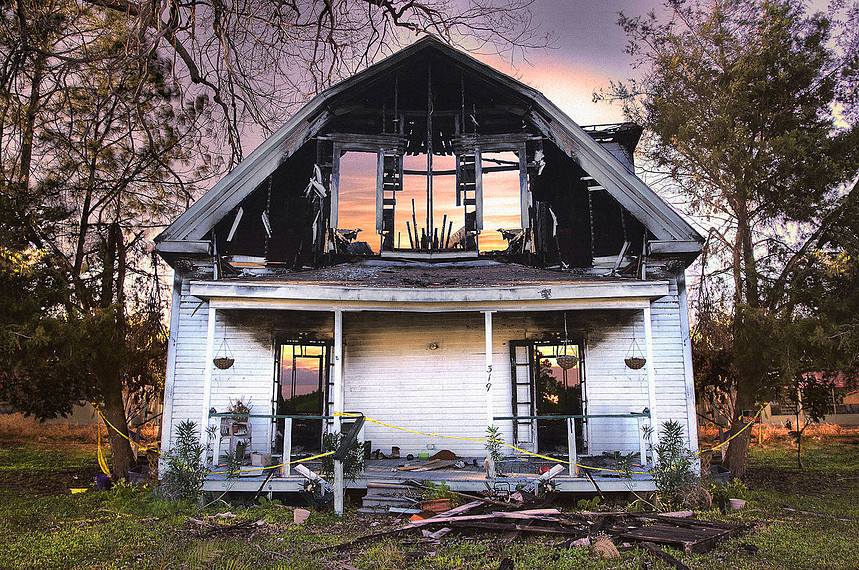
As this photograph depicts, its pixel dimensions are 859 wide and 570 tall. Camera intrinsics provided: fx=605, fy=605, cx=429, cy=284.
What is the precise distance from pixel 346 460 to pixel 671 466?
4.88m

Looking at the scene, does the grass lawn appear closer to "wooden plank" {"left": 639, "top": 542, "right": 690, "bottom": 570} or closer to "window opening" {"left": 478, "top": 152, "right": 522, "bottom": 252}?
"wooden plank" {"left": 639, "top": 542, "right": 690, "bottom": 570}

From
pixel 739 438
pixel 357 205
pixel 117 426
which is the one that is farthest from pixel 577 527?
pixel 117 426

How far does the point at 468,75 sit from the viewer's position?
12.4 m

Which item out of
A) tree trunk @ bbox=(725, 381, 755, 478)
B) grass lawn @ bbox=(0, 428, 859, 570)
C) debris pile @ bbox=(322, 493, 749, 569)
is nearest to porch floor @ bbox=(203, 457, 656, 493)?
grass lawn @ bbox=(0, 428, 859, 570)

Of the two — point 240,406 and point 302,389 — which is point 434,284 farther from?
point 240,406

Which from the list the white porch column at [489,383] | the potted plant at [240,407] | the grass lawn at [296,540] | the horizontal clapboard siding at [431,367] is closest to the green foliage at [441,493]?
the white porch column at [489,383]

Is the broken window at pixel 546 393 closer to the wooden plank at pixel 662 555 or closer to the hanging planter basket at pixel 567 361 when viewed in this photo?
the hanging planter basket at pixel 567 361

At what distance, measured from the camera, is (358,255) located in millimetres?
12359

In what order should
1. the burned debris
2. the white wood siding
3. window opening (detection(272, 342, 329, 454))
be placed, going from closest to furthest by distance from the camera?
the white wood siding < window opening (detection(272, 342, 329, 454)) < the burned debris

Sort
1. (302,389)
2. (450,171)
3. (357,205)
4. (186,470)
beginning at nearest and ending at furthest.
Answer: (186,470)
(302,389)
(357,205)
(450,171)

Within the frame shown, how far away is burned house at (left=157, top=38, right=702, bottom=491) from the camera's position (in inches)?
396

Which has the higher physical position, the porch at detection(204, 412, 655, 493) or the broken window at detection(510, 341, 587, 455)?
the broken window at detection(510, 341, 587, 455)

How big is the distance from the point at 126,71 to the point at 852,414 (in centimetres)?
2832

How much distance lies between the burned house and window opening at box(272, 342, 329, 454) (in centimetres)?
4
